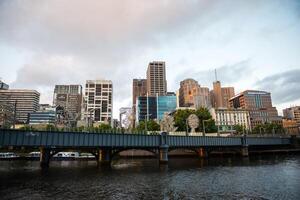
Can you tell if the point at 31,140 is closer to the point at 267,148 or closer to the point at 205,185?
the point at 205,185

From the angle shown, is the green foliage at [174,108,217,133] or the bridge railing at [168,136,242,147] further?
the green foliage at [174,108,217,133]

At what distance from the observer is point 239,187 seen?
35875mm

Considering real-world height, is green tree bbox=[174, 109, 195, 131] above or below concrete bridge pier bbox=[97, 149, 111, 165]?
above

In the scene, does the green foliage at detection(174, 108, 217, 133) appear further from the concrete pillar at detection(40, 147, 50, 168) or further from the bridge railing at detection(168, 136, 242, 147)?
the concrete pillar at detection(40, 147, 50, 168)

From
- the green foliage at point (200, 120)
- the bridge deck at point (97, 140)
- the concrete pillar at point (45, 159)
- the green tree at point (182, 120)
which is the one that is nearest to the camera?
the bridge deck at point (97, 140)

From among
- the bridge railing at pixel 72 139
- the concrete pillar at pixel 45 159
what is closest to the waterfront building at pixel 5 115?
the concrete pillar at pixel 45 159

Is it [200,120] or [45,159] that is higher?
[200,120]

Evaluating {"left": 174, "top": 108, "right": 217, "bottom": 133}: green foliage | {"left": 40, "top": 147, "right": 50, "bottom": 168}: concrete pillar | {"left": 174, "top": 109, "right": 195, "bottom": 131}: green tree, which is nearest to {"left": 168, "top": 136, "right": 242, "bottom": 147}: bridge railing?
{"left": 174, "top": 108, "right": 217, "bottom": 133}: green foliage

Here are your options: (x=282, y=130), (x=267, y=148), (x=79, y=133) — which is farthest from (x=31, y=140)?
(x=282, y=130)

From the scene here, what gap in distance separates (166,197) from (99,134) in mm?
42868

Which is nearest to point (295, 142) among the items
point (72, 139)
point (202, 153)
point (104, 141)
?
point (202, 153)

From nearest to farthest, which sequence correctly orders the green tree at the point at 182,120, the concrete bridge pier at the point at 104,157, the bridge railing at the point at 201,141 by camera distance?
the bridge railing at the point at 201,141 < the concrete bridge pier at the point at 104,157 < the green tree at the point at 182,120

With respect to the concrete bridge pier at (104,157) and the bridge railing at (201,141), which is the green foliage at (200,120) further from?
the concrete bridge pier at (104,157)

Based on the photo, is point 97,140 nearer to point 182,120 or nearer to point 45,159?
point 45,159
